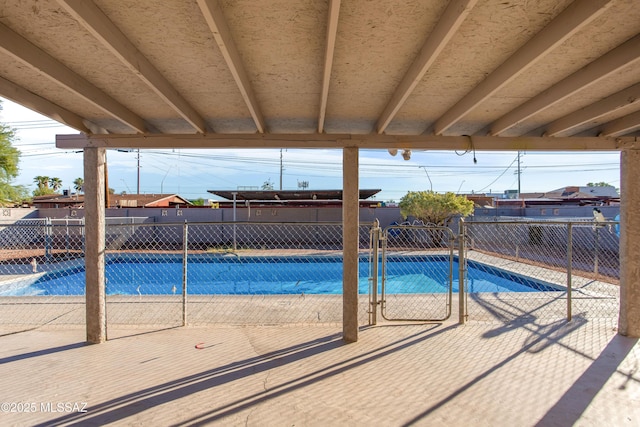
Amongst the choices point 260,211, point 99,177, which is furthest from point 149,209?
point 99,177

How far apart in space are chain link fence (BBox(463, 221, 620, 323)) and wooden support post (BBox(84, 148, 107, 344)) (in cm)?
429

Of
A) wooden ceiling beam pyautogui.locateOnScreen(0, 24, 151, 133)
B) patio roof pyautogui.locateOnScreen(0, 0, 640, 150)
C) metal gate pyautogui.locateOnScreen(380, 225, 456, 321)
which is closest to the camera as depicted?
patio roof pyautogui.locateOnScreen(0, 0, 640, 150)

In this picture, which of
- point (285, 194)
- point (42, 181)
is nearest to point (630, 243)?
point (285, 194)

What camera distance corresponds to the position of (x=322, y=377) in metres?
2.86

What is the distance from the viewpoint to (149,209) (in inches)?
717

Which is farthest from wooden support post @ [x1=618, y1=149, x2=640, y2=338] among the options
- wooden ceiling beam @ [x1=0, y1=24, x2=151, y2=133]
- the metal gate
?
wooden ceiling beam @ [x1=0, y1=24, x2=151, y2=133]

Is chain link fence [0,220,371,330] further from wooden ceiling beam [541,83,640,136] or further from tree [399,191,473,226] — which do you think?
tree [399,191,473,226]

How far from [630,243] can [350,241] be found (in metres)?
3.20

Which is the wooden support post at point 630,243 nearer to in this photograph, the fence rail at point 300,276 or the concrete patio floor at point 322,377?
the concrete patio floor at point 322,377

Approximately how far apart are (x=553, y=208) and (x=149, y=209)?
22481 mm

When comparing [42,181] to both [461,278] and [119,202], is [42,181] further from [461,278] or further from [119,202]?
[461,278]

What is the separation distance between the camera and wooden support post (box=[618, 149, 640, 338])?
12.1 ft

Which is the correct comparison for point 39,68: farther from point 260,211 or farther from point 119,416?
point 260,211

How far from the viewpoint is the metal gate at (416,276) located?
14.5 feet
